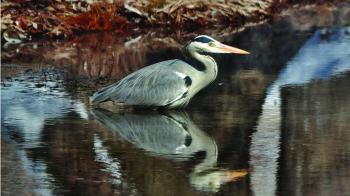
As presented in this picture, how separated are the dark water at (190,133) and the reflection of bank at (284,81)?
1 centimetres

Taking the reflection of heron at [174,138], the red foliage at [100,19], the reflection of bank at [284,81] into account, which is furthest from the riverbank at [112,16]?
the reflection of heron at [174,138]

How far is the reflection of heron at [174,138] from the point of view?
7.98 m

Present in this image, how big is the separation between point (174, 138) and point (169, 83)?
51.4 inches

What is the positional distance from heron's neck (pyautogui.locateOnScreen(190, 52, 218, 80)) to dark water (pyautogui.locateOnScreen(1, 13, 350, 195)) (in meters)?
0.40

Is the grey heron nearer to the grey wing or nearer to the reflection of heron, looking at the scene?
the grey wing

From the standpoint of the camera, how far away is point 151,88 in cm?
1082

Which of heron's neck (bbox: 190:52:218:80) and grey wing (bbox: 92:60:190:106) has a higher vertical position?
heron's neck (bbox: 190:52:218:80)

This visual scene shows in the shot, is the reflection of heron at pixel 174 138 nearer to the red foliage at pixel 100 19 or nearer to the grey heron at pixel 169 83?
the grey heron at pixel 169 83

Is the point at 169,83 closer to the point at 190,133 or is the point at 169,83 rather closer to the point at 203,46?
the point at 203,46

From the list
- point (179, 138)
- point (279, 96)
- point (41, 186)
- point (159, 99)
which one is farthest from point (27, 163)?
point (279, 96)

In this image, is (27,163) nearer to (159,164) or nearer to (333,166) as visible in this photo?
(159,164)

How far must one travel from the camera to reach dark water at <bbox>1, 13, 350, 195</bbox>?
778cm

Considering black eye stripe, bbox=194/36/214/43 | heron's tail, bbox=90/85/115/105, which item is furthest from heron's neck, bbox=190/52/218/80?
heron's tail, bbox=90/85/115/105

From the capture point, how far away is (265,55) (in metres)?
15.4
